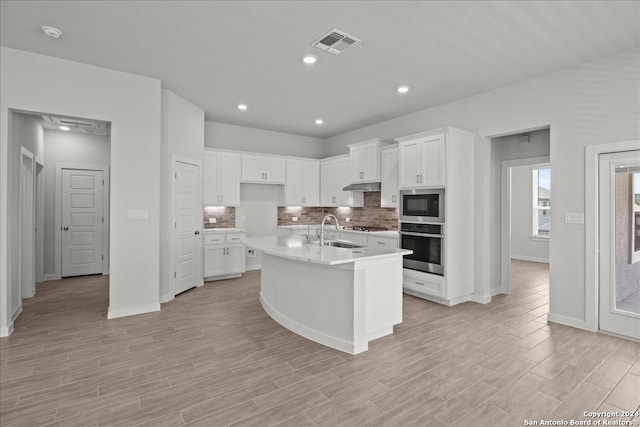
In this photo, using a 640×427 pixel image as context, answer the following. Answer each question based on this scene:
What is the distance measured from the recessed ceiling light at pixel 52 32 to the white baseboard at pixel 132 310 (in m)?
3.09

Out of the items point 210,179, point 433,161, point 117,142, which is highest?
point 117,142

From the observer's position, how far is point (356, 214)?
288 inches

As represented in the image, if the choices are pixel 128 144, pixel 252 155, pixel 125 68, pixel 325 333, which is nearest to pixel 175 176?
pixel 128 144

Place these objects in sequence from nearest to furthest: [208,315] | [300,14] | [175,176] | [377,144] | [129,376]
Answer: [129,376] → [300,14] → [208,315] → [175,176] → [377,144]

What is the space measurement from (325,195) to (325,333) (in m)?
4.51

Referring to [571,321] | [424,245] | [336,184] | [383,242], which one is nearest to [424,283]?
[424,245]

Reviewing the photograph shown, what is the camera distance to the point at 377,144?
19.6ft

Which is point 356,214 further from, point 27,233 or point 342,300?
point 27,233

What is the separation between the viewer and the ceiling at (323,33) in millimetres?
2777

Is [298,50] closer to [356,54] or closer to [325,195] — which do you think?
[356,54]

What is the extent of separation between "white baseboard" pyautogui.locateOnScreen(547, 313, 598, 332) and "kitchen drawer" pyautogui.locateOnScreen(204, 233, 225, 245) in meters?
5.23

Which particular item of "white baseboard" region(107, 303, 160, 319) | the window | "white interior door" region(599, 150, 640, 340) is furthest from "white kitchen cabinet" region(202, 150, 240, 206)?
the window

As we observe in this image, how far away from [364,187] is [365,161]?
51 cm

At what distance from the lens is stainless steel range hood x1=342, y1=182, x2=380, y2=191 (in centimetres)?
609
